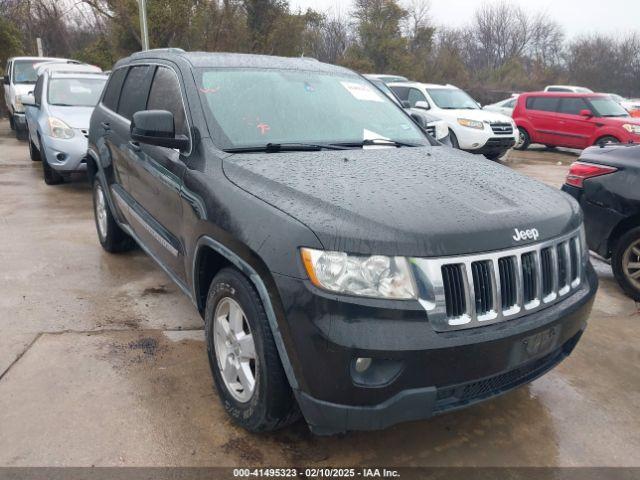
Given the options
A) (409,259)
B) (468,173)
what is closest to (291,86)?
(468,173)

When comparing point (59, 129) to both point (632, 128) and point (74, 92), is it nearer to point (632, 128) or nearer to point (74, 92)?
point (74, 92)

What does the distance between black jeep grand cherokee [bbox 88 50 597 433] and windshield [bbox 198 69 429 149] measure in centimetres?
1

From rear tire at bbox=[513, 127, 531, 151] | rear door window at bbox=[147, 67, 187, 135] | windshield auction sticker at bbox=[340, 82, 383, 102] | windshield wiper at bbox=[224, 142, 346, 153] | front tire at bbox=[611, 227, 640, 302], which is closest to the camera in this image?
windshield wiper at bbox=[224, 142, 346, 153]

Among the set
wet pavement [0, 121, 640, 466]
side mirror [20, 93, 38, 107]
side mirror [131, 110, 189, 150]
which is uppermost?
side mirror [131, 110, 189, 150]

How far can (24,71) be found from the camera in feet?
48.9

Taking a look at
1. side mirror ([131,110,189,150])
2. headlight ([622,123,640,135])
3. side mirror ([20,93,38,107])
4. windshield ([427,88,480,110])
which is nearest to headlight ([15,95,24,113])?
side mirror ([20,93,38,107])

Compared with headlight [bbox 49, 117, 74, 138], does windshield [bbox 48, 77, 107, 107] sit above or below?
above

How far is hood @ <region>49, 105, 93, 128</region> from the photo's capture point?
7.63 m

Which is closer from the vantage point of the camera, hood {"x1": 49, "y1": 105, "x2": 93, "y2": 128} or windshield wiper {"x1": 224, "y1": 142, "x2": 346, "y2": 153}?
windshield wiper {"x1": 224, "y1": 142, "x2": 346, "y2": 153}

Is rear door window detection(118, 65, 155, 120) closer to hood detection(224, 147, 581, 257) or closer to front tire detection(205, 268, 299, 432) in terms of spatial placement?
hood detection(224, 147, 581, 257)

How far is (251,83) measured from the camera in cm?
344

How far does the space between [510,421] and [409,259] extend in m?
1.31

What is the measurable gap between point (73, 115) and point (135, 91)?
4.14 metres

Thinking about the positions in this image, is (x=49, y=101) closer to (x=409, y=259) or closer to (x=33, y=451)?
(x=33, y=451)
